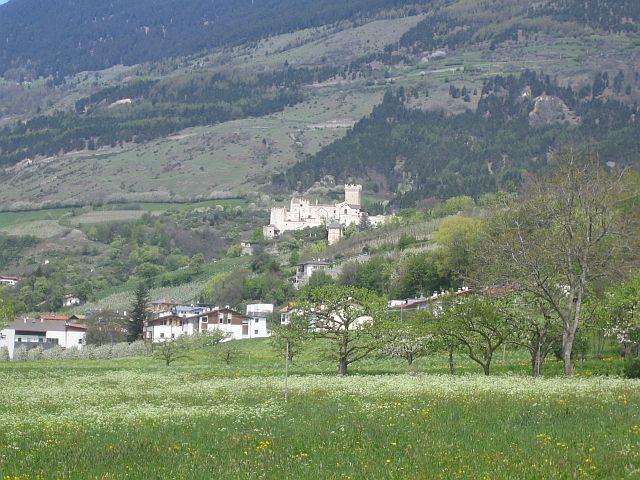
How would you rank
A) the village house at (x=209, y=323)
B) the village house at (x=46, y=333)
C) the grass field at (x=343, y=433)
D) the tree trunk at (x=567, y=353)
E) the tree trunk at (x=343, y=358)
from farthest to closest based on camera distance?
the village house at (x=46, y=333) → the village house at (x=209, y=323) → the tree trunk at (x=343, y=358) → the tree trunk at (x=567, y=353) → the grass field at (x=343, y=433)

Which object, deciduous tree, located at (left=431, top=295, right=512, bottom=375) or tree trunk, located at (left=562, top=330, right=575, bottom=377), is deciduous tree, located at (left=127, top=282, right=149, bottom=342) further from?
tree trunk, located at (left=562, top=330, right=575, bottom=377)

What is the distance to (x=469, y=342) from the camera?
183ft

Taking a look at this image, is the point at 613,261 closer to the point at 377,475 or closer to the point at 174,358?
the point at 377,475

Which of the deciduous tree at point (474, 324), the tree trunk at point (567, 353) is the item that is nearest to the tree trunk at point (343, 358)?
the deciduous tree at point (474, 324)

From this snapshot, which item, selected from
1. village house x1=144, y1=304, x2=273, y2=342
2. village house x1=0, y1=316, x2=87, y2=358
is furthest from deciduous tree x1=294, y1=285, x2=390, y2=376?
village house x1=0, y1=316, x2=87, y2=358

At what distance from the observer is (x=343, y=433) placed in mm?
24844

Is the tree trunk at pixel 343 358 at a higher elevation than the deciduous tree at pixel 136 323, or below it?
below

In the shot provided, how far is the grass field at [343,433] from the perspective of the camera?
66.9 ft

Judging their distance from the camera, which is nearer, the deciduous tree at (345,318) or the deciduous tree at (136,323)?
the deciduous tree at (345,318)

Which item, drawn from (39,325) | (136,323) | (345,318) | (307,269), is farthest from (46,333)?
(345,318)

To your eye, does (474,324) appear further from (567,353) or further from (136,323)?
(136,323)

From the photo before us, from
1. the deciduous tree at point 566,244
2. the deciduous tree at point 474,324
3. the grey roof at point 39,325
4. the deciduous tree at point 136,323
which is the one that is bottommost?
the deciduous tree at point 474,324

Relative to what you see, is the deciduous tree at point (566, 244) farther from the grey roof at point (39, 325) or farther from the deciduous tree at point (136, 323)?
the grey roof at point (39, 325)

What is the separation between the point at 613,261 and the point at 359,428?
24953 millimetres
